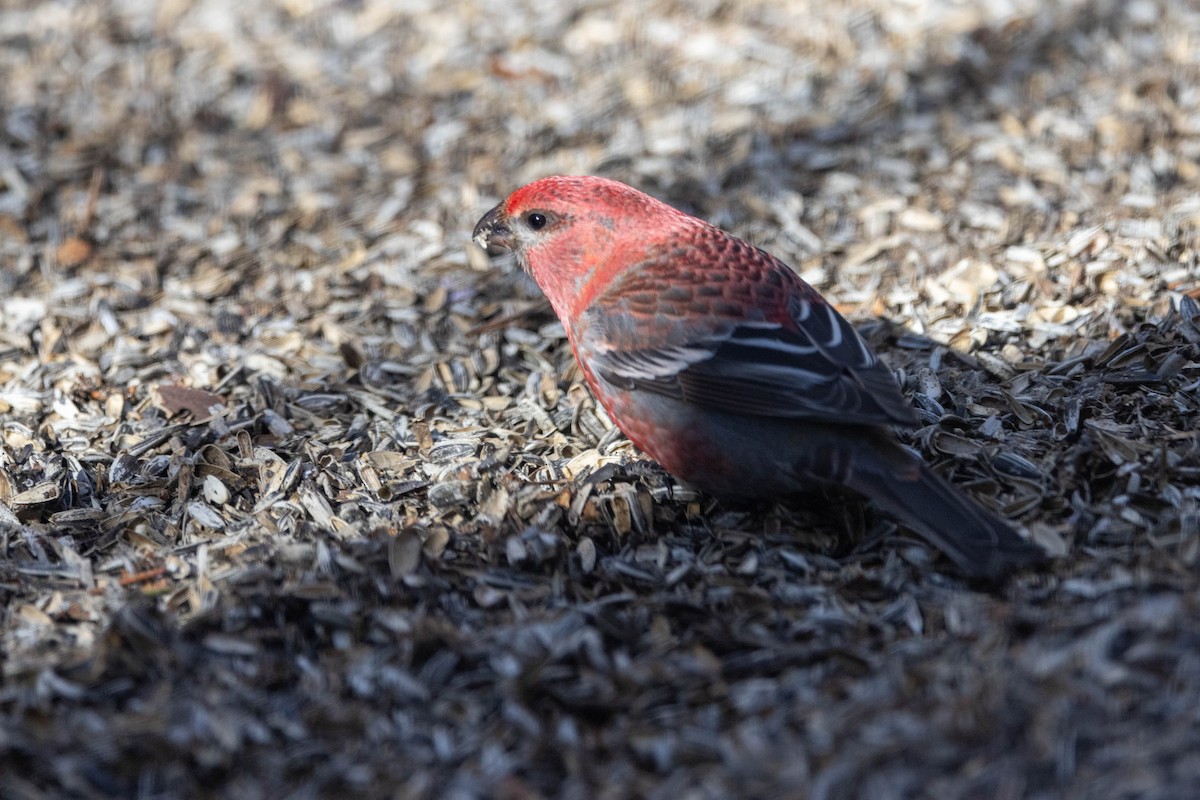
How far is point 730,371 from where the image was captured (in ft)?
12.0

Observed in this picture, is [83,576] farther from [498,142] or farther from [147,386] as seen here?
[498,142]

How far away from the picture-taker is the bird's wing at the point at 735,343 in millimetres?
3559

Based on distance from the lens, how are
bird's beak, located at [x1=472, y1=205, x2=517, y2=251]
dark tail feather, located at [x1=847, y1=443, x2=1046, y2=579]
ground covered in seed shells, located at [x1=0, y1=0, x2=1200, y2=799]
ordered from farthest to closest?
1. bird's beak, located at [x1=472, y1=205, x2=517, y2=251]
2. dark tail feather, located at [x1=847, y1=443, x2=1046, y2=579]
3. ground covered in seed shells, located at [x1=0, y1=0, x2=1200, y2=799]

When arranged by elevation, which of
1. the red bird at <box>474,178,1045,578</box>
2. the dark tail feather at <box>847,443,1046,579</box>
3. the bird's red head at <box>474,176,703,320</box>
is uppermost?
the bird's red head at <box>474,176,703,320</box>

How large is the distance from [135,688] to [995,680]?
2.12 m

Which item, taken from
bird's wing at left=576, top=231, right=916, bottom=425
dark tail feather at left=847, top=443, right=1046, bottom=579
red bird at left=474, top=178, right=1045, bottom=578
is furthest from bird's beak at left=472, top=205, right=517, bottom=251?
dark tail feather at left=847, top=443, right=1046, bottom=579

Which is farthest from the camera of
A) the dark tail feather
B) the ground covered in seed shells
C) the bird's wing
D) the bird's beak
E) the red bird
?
the bird's beak

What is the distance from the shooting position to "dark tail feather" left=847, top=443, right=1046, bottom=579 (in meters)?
3.22

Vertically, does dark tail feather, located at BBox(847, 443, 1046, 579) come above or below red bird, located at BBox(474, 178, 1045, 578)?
below

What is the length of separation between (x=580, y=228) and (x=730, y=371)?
2.90 ft

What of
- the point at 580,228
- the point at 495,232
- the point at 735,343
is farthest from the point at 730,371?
the point at 495,232

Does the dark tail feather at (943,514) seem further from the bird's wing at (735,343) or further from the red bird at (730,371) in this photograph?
the bird's wing at (735,343)

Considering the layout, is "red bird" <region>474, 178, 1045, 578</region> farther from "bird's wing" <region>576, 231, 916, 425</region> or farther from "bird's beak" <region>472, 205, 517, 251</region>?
"bird's beak" <region>472, 205, 517, 251</region>

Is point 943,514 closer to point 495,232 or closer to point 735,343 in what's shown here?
point 735,343
